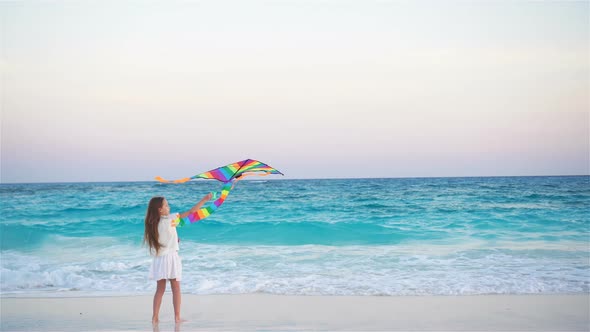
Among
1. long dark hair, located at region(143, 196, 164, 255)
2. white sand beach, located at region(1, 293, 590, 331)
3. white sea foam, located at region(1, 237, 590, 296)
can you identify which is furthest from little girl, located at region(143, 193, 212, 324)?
white sea foam, located at region(1, 237, 590, 296)

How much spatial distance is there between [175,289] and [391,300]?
9.02ft

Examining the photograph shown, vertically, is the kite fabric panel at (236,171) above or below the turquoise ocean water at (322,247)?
above

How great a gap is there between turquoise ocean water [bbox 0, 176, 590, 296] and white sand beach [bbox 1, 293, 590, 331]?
519 mm

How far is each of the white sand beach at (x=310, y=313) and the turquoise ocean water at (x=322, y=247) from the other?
519mm

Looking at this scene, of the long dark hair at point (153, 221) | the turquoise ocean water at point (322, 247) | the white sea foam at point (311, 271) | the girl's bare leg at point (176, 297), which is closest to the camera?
the long dark hair at point (153, 221)

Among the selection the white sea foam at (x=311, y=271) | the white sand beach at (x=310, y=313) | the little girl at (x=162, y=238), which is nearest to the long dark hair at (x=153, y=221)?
the little girl at (x=162, y=238)

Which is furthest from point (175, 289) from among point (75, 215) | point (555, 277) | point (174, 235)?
point (75, 215)

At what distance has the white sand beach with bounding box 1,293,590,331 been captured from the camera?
224 inches

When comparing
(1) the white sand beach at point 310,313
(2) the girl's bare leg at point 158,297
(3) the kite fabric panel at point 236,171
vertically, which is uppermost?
(3) the kite fabric panel at point 236,171

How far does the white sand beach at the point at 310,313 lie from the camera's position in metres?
5.69

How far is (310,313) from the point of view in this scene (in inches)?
246

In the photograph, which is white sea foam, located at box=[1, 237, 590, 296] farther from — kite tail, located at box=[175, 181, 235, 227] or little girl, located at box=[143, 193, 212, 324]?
kite tail, located at box=[175, 181, 235, 227]

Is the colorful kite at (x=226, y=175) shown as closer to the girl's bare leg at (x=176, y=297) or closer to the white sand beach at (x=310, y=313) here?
the girl's bare leg at (x=176, y=297)

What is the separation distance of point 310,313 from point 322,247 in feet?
18.1
